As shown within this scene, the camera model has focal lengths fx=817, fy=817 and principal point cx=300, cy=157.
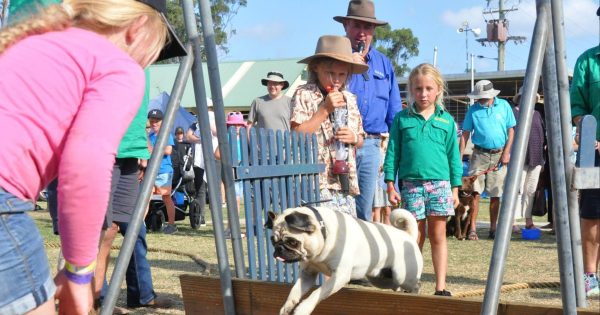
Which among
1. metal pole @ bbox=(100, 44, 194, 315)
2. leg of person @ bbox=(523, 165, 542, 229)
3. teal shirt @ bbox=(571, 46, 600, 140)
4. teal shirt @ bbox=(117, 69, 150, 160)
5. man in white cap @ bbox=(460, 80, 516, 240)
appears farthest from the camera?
leg of person @ bbox=(523, 165, 542, 229)

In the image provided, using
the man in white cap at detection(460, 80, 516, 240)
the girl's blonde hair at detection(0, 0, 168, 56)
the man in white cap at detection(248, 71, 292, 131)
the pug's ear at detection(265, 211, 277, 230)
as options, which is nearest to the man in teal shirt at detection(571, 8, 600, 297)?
the pug's ear at detection(265, 211, 277, 230)

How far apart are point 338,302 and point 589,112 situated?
2.46 metres

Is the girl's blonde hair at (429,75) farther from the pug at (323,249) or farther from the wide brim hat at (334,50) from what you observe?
the pug at (323,249)

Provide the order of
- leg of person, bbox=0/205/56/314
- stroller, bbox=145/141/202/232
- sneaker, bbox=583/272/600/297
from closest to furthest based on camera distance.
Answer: leg of person, bbox=0/205/56/314 → sneaker, bbox=583/272/600/297 → stroller, bbox=145/141/202/232

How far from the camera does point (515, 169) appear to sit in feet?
8.82

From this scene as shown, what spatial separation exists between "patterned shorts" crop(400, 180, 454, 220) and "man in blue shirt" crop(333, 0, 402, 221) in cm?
44

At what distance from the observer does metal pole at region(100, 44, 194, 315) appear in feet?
10.4

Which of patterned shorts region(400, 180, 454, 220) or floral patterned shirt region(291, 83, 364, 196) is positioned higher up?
floral patterned shirt region(291, 83, 364, 196)

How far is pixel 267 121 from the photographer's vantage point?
9781 millimetres

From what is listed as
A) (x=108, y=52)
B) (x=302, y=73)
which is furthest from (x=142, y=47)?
(x=302, y=73)

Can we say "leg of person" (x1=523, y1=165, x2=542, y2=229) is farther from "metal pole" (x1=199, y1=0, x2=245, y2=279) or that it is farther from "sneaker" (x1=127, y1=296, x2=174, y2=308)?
"metal pole" (x1=199, y1=0, x2=245, y2=279)

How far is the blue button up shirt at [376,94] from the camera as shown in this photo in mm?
6539

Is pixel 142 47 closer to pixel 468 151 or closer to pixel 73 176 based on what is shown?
pixel 73 176

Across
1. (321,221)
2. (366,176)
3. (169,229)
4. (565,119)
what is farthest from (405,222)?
(169,229)
